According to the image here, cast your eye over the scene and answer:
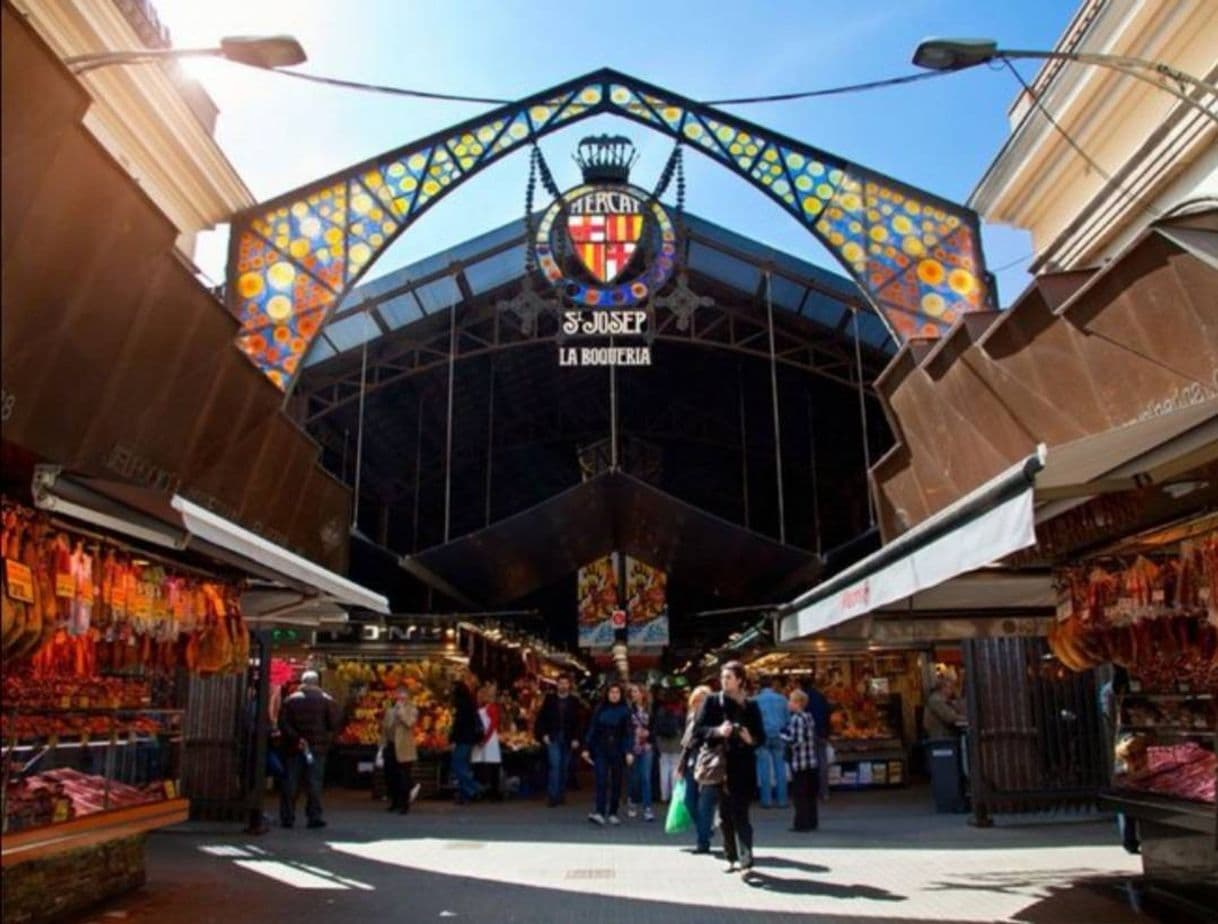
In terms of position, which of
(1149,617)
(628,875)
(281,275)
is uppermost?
(281,275)

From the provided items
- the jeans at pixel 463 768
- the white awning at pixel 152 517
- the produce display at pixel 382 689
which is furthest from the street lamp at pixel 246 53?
the produce display at pixel 382 689

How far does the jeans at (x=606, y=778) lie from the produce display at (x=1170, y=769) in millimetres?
5633

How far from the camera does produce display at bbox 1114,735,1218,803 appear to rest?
6379 mm

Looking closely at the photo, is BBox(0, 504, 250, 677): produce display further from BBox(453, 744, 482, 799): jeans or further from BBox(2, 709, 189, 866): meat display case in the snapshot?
BBox(453, 744, 482, 799): jeans

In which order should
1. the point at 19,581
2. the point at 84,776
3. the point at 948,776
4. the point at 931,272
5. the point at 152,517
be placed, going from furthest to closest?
the point at 948,776
the point at 931,272
the point at 84,776
the point at 152,517
the point at 19,581

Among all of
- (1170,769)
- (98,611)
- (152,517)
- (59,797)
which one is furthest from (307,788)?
(1170,769)

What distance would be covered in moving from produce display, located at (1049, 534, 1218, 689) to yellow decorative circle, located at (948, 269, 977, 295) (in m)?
5.06

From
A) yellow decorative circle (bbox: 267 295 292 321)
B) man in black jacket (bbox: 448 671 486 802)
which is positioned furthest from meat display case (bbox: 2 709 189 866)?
man in black jacket (bbox: 448 671 486 802)

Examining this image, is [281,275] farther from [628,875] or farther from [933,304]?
[628,875]

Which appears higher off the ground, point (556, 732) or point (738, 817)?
point (556, 732)

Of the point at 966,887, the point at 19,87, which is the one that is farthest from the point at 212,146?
the point at 966,887

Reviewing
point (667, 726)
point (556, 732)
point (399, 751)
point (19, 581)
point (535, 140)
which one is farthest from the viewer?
point (667, 726)

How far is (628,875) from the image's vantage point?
26.3ft

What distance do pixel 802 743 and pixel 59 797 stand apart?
22.6 feet
